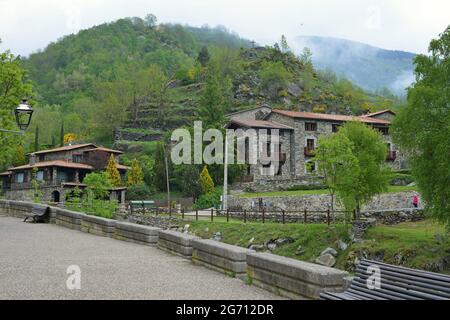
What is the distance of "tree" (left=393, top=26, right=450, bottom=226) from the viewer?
24406mm

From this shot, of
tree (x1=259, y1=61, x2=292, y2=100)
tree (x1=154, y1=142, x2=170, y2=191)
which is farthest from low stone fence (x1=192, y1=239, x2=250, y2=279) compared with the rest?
tree (x1=259, y1=61, x2=292, y2=100)

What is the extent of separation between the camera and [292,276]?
8.55 meters

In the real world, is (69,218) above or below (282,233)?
above

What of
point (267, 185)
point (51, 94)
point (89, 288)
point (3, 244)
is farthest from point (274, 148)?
point (51, 94)

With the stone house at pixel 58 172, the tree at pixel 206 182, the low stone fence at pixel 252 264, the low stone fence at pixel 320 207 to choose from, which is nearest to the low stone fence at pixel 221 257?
the low stone fence at pixel 252 264

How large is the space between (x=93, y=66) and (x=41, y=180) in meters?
118

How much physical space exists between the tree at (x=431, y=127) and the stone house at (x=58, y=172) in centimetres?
4133

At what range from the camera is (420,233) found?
28.6m

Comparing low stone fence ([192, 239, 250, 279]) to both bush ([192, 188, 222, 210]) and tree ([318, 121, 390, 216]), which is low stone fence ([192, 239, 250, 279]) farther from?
bush ([192, 188, 222, 210])

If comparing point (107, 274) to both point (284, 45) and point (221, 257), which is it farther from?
point (284, 45)

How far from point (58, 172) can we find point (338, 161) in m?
43.0

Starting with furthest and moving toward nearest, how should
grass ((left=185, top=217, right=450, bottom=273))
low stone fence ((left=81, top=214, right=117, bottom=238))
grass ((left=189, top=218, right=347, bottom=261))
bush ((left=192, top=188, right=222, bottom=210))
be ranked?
bush ((left=192, top=188, right=222, bottom=210)) < grass ((left=189, top=218, right=347, bottom=261)) < grass ((left=185, top=217, right=450, bottom=273)) < low stone fence ((left=81, top=214, right=117, bottom=238))

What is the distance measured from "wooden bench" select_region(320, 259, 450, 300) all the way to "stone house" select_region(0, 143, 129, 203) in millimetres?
54556

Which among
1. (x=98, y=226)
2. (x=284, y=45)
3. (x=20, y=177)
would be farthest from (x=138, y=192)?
(x=284, y=45)
